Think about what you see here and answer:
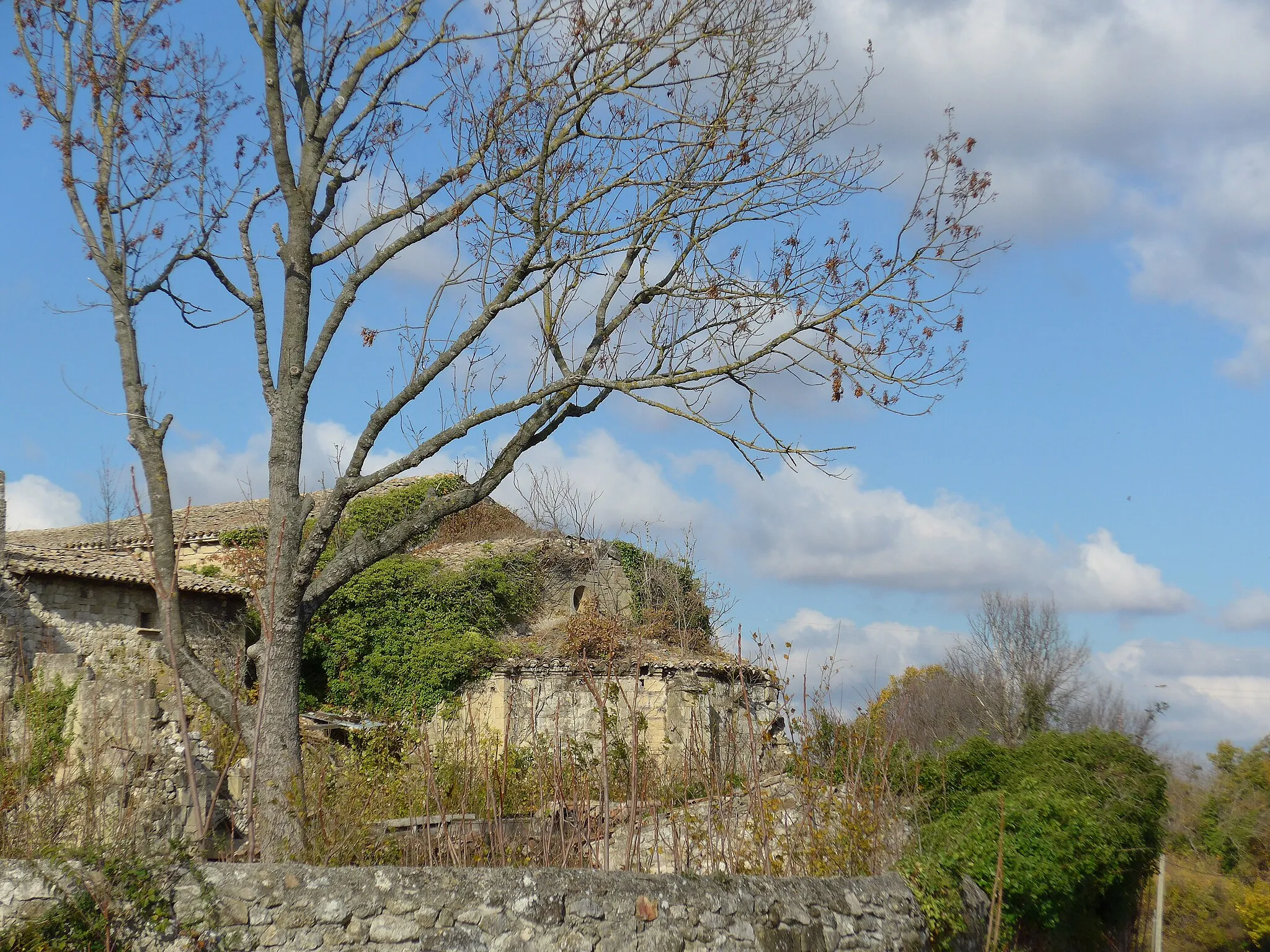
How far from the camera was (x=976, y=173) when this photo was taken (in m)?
9.25

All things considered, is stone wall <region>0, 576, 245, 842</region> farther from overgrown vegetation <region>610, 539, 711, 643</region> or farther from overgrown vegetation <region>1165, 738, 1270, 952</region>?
overgrown vegetation <region>1165, 738, 1270, 952</region>

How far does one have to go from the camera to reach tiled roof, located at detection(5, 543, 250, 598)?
60.1 feet

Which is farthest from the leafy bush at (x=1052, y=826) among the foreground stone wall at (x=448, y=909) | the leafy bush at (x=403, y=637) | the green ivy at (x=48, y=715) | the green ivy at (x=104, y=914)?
the green ivy at (x=48, y=715)

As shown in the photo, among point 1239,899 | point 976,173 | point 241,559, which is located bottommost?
point 1239,899

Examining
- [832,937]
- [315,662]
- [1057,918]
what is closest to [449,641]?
[315,662]

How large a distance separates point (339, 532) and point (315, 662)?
369cm

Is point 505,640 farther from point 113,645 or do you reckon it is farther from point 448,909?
point 448,909

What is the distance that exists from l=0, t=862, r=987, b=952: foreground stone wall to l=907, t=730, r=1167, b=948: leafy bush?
265cm

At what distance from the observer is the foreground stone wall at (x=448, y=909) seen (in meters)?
5.07

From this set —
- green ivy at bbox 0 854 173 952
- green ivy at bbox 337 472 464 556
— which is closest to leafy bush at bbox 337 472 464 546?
green ivy at bbox 337 472 464 556

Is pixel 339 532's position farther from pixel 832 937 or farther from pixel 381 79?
pixel 832 937

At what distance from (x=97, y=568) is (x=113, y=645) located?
4.76ft

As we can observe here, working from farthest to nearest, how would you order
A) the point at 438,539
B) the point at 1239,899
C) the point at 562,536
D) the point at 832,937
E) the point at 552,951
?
the point at 438,539
the point at 562,536
the point at 1239,899
the point at 832,937
the point at 552,951

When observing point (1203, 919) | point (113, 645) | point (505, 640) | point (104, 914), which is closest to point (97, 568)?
point (113, 645)
